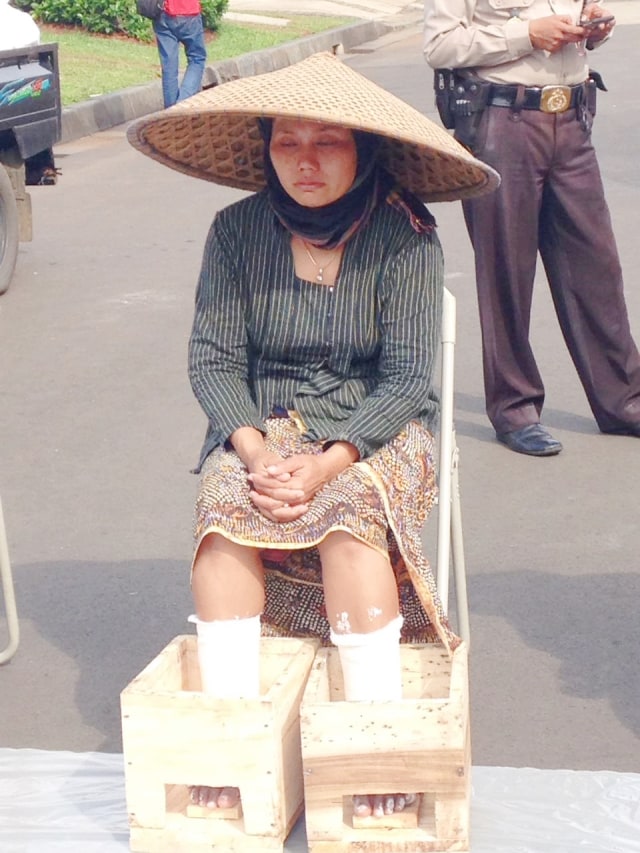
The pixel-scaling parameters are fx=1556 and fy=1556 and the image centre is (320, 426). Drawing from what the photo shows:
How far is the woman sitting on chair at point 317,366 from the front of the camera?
308cm

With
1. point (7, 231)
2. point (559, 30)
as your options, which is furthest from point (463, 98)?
point (7, 231)

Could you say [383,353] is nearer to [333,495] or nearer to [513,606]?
[333,495]

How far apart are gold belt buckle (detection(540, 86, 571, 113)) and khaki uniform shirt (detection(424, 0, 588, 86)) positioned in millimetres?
27

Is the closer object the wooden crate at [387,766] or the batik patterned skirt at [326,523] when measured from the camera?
the wooden crate at [387,766]

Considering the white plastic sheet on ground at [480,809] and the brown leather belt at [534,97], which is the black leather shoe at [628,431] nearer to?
the brown leather belt at [534,97]

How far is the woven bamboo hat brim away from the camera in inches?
124

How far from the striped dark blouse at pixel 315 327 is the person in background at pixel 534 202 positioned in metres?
1.79

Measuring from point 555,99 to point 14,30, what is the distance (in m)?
4.02

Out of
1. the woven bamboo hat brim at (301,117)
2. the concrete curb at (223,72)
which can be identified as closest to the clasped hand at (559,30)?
the woven bamboo hat brim at (301,117)

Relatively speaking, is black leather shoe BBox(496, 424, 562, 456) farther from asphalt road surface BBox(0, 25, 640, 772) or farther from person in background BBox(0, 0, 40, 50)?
person in background BBox(0, 0, 40, 50)

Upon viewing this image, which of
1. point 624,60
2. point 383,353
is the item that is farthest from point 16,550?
point 624,60

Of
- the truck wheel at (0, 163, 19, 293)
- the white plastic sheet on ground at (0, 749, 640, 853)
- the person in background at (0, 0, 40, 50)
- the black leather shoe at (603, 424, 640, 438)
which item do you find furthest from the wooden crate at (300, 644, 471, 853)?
the person in background at (0, 0, 40, 50)

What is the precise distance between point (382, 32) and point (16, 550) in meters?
20.7

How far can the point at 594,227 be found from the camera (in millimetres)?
5309
